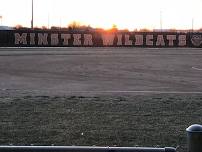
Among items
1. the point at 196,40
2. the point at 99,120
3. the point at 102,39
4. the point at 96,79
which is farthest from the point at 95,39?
the point at 99,120

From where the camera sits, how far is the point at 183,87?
19031 millimetres

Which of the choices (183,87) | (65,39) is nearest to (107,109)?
(183,87)

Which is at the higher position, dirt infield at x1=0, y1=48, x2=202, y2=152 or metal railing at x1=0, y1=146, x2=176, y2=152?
metal railing at x1=0, y1=146, x2=176, y2=152

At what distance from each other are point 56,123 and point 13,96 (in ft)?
17.9

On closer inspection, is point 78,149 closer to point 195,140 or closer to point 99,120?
point 195,140

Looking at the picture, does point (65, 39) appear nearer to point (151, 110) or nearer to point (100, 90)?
point (100, 90)

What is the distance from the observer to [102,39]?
6156 centimetres

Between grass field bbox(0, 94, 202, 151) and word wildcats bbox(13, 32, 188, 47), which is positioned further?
word wildcats bbox(13, 32, 188, 47)

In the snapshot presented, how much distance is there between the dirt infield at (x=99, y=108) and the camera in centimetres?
913

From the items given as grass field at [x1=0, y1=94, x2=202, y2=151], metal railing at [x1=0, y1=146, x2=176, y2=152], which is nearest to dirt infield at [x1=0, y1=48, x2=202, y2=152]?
grass field at [x1=0, y1=94, x2=202, y2=151]

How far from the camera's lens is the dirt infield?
30.0 ft

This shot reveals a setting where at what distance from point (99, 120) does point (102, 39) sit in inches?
2003

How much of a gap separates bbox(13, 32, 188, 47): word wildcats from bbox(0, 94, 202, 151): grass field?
43.3 metres

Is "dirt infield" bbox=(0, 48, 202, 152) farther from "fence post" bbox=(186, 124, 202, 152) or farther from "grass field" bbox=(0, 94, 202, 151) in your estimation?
"fence post" bbox=(186, 124, 202, 152)
